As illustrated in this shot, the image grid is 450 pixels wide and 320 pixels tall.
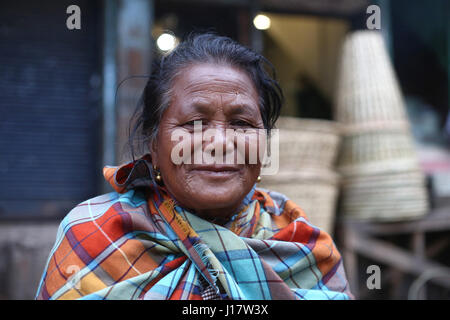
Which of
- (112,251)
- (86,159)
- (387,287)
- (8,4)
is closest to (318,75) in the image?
(387,287)

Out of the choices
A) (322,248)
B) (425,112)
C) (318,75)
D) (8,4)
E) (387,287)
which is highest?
(8,4)

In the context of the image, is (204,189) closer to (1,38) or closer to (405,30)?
(1,38)

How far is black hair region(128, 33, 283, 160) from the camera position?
5.04 ft

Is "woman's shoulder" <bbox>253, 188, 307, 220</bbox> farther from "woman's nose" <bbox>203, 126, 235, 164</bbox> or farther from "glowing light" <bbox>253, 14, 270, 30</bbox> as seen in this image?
"glowing light" <bbox>253, 14, 270, 30</bbox>

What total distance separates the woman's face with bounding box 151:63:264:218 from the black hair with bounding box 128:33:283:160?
0.11ft

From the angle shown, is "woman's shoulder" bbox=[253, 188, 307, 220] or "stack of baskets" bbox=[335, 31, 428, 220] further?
"stack of baskets" bbox=[335, 31, 428, 220]

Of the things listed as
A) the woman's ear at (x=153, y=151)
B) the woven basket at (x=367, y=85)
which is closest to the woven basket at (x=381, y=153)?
the woven basket at (x=367, y=85)

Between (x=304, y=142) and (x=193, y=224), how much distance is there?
2098 millimetres

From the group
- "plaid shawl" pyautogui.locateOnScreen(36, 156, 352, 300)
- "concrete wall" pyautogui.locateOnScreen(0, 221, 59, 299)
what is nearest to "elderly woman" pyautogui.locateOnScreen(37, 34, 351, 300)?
"plaid shawl" pyautogui.locateOnScreen(36, 156, 352, 300)

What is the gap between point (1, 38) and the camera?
3.48 m

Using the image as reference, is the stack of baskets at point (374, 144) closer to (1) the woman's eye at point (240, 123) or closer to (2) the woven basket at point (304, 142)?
(2) the woven basket at point (304, 142)

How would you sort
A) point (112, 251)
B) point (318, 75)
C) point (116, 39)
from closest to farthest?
point (112, 251) < point (116, 39) < point (318, 75)

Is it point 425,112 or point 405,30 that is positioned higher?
point 405,30

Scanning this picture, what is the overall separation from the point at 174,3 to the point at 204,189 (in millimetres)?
3040
